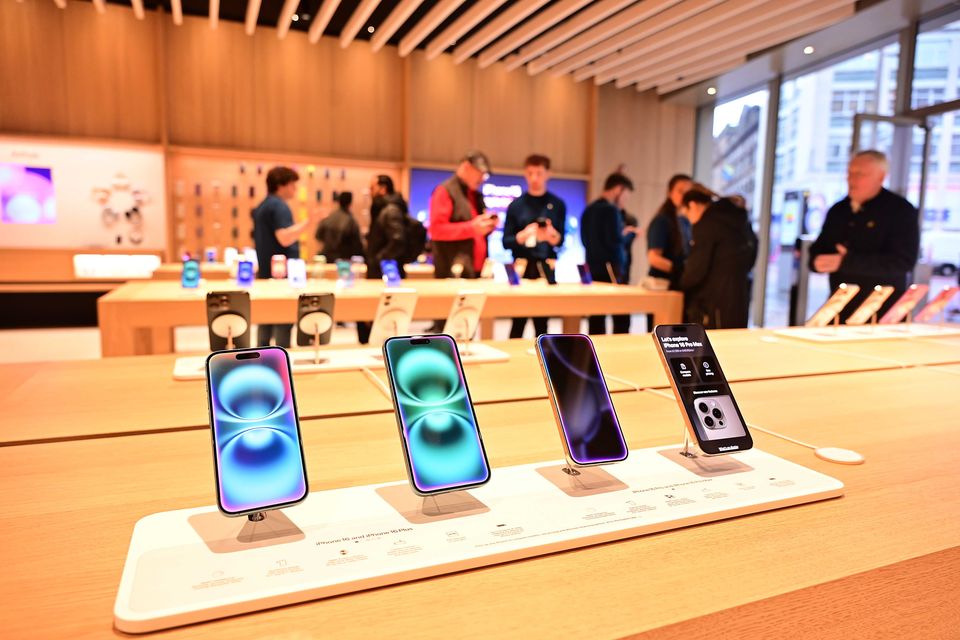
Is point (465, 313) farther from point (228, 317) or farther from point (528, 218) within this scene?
point (528, 218)

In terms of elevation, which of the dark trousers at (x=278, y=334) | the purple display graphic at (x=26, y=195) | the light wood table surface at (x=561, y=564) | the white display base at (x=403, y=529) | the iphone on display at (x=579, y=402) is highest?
the purple display graphic at (x=26, y=195)

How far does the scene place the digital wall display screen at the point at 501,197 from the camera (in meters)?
8.09

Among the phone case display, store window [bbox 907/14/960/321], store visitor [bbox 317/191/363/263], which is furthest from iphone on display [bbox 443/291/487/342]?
the phone case display

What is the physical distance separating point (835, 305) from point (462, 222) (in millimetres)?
2429

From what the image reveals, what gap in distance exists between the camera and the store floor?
213 inches

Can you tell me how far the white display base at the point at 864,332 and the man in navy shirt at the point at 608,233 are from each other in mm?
2204

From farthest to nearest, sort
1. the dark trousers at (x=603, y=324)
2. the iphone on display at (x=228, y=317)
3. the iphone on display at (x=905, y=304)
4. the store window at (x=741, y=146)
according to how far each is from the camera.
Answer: the store window at (x=741, y=146)
the dark trousers at (x=603, y=324)
the iphone on display at (x=905, y=304)
the iphone on display at (x=228, y=317)

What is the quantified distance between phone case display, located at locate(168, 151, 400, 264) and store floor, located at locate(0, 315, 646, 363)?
3.65 ft

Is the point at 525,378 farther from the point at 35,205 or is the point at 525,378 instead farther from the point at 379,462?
the point at 35,205

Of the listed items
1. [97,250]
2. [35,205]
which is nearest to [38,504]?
[97,250]

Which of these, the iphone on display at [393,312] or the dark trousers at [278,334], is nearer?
the iphone on display at [393,312]

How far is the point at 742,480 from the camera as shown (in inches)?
35.5

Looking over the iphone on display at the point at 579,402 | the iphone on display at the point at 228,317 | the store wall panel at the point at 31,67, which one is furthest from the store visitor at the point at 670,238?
the store wall panel at the point at 31,67

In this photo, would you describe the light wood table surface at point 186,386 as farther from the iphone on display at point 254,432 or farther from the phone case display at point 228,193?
the phone case display at point 228,193
